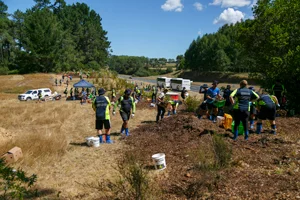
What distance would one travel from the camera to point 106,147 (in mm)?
8430

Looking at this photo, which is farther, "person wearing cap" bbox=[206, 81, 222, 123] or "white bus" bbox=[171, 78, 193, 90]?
"white bus" bbox=[171, 78, 193, 90]

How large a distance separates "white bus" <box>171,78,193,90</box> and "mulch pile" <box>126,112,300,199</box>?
36.2 metres

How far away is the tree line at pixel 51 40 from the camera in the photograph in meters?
52.9

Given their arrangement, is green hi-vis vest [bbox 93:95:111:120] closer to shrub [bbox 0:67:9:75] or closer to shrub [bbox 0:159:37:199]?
shrub [bbox 0:159:37:199]

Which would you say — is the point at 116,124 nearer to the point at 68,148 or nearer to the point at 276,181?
the point at 68,148

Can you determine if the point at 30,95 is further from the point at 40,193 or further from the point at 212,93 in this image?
the point at 40,193

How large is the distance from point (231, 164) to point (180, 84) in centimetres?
4066

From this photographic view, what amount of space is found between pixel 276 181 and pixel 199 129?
12.6 feet

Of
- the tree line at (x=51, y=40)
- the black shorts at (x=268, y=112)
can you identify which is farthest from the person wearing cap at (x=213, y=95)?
the tree line at (x=51, y=40)

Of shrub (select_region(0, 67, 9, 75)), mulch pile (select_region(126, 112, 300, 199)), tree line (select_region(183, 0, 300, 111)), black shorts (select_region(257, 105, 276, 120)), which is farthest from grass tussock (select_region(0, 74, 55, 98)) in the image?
black shorts (select_region(257, 105, 276, 120))

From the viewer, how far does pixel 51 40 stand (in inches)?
2103

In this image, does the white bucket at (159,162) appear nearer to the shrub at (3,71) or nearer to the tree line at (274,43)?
the tree line at (274,43)

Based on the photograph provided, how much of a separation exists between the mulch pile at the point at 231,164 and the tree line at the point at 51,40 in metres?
50.0

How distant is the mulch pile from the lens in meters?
4.61
